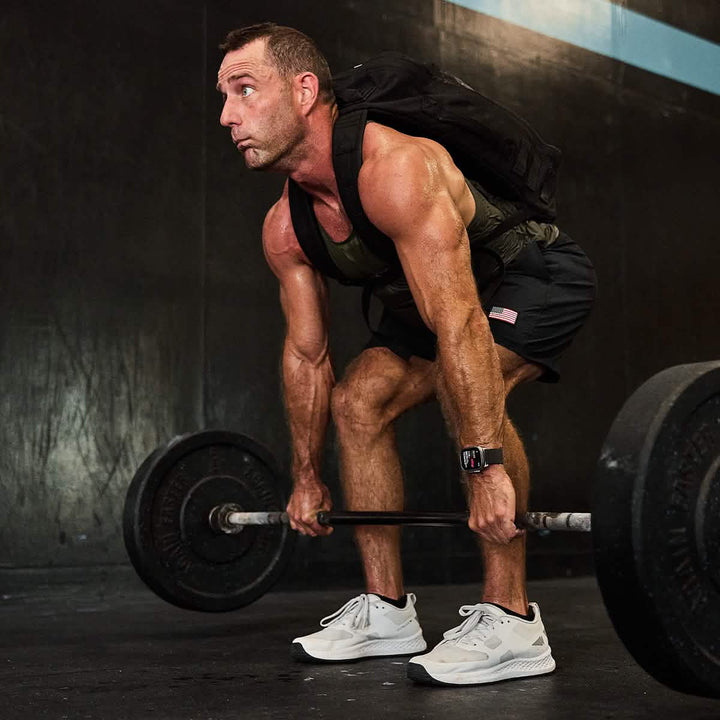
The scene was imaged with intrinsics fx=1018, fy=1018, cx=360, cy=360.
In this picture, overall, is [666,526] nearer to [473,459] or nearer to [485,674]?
[473,459]

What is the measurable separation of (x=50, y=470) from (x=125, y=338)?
54 cm

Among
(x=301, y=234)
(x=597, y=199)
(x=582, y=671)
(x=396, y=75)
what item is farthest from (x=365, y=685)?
(x=597, y=199)

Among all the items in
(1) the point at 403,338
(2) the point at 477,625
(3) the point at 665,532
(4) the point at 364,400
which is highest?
(1) the point at 403,338

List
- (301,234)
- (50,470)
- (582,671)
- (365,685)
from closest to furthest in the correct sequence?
(365,685) < (582,671) < (301,234) < (50,470)

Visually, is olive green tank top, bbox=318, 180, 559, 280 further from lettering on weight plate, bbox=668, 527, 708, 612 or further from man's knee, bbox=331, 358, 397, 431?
lettering on weight plate, bbox=668, 527, 708, 612

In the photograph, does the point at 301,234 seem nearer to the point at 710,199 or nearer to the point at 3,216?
the point at 3,216

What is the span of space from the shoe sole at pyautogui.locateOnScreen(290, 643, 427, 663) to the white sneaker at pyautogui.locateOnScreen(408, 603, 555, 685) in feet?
0.85

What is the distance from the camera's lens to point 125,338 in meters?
3.71

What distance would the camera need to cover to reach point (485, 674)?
1.92m

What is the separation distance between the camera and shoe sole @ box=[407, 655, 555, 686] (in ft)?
6.18

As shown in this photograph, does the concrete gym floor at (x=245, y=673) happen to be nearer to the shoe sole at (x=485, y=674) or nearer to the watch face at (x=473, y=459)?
the shoe sole at (x=485, y=674)

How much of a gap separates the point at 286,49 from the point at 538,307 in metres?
0.78

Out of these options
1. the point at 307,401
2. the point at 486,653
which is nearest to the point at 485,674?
the point at 486,653

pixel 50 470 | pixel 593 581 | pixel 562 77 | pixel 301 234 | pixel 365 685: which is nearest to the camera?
pixel 365 685
